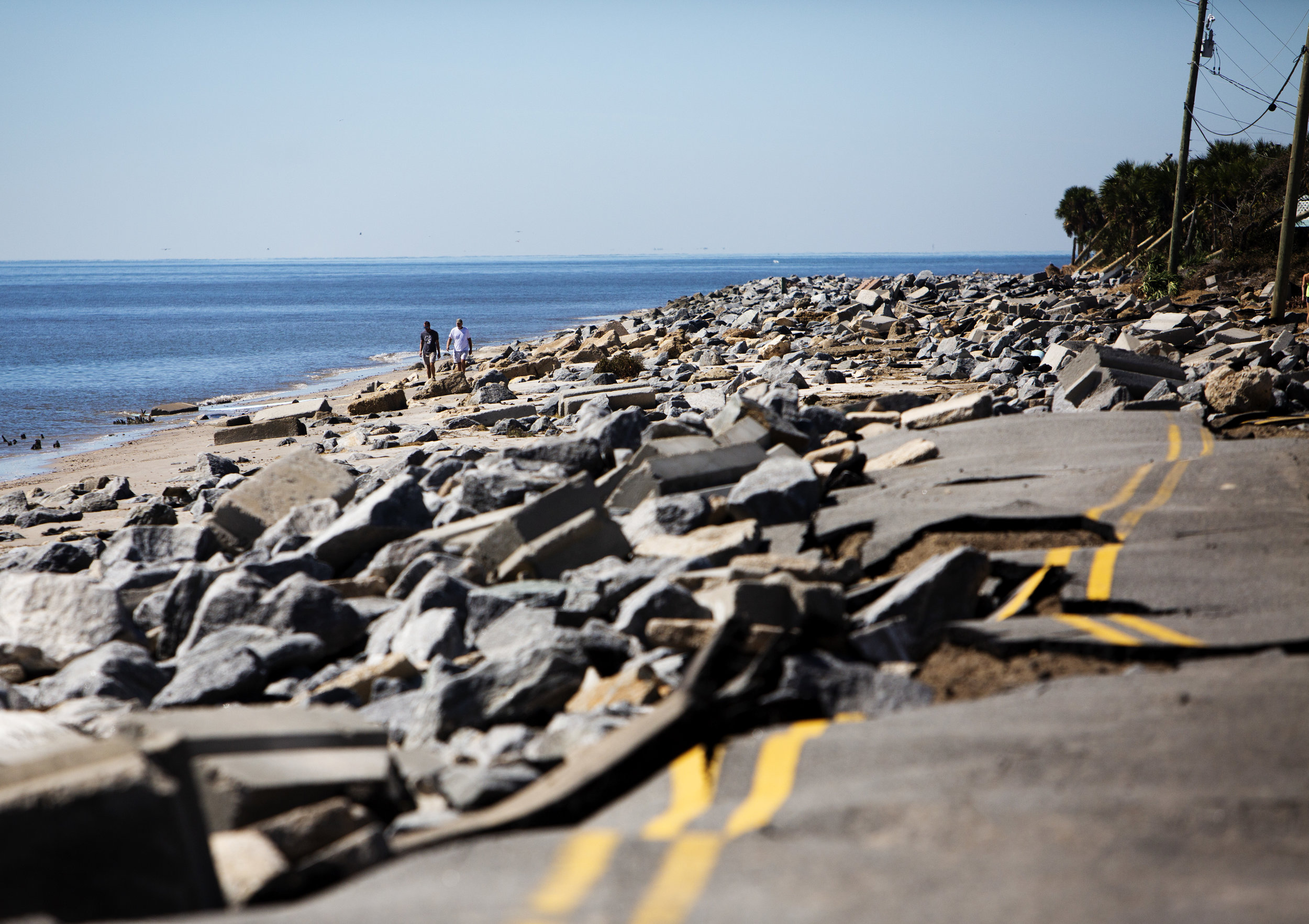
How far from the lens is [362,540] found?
26.0ft

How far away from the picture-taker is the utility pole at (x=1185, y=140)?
31125 millimetres

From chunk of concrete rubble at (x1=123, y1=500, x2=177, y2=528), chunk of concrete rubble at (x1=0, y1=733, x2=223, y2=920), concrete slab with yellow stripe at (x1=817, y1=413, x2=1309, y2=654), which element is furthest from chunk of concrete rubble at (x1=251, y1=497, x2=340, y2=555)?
chunk of concrete rubble at (x1=0, y1=733, x2=223, y2=920)

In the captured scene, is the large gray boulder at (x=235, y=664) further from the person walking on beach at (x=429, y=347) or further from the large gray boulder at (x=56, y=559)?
Result: the person walking on beach at (x=429, y=347)

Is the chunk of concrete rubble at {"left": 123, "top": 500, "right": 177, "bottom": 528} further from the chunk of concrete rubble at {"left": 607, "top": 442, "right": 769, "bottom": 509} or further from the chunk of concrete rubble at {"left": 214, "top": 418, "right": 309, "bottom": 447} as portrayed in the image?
the chunk of concrete rubble at {"left": 214, "top": 418, "right": 309, "bottom": 447}

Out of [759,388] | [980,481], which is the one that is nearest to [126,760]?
[980,481]

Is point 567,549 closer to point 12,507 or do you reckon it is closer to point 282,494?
point 282,494

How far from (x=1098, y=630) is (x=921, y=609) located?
86 centimetres

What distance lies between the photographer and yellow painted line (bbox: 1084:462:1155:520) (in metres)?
7.17

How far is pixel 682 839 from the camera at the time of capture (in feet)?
11.0

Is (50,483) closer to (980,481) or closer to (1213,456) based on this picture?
(980,481)

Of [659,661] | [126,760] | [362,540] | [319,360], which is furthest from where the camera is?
[319,360]

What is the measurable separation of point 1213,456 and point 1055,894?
6885mm

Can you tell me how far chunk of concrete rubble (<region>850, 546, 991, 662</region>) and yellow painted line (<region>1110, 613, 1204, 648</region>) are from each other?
0.74 metres

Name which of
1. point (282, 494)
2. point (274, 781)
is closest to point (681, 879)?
point (274, 781)
